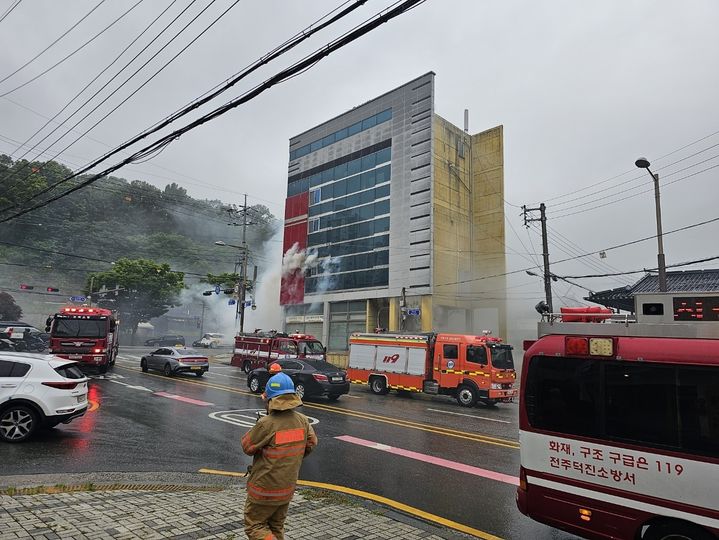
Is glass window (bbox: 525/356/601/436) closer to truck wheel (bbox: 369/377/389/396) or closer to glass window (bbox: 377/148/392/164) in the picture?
truck wheel (bbox: 369/377/389/396)

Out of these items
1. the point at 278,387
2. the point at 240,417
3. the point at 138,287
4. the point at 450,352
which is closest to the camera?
the point at 278,387

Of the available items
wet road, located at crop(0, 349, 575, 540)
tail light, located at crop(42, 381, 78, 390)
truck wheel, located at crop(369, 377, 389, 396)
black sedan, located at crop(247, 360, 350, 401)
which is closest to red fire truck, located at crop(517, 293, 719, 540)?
wet road, located at crop(0, 349, 575, 540)

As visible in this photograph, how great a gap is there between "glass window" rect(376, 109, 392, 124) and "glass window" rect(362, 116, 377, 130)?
1.58ft

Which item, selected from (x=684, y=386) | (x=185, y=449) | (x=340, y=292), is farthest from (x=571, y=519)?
(x=340, y=292)

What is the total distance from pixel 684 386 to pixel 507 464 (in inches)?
191

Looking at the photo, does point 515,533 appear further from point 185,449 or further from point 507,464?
point 185,449

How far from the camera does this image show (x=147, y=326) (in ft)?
239

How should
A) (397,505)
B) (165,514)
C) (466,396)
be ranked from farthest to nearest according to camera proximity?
(466,396), (397,505), (165,514)

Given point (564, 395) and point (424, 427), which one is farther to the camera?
point (424, 427)

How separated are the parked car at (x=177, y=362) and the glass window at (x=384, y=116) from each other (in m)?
27.8

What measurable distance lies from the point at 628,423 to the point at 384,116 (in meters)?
40.8

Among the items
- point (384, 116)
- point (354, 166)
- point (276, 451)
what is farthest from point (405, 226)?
point (276, 451)

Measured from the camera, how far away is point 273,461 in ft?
11.8

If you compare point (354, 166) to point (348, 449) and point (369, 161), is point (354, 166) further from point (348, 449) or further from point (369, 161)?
point (348, 449)
